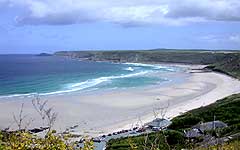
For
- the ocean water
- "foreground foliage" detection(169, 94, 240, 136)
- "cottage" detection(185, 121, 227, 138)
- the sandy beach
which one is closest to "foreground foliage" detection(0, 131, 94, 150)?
"cottage" detection(185, 121, 227, 138)

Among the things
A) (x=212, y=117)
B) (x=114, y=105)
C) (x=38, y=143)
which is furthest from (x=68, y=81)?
(x=38, y=143)

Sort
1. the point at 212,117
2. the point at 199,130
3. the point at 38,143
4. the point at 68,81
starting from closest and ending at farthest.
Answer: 1. the point at 38,143
2. the point at 199,130
3. the point at 212,117
4. the point at 68,81

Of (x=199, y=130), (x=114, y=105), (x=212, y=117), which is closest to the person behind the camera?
(x=199, y=130)

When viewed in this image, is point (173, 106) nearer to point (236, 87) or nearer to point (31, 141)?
point (236, 87)

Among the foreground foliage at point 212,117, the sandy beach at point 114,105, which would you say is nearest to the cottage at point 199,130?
the foreground foliage at point 212,117

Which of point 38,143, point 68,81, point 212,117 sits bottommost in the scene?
point 68,81

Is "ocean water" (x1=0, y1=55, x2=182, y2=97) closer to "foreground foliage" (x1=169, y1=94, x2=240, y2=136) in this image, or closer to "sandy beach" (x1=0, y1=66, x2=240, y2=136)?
"sandy beach" (x1=0, y1=66, x2=240, y2=136)

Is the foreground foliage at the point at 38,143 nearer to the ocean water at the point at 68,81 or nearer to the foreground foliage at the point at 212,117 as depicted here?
the foreground foliage at the point at 212,117

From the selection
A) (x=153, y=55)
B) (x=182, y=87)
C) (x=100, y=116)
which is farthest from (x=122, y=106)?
(x=153, y=55)

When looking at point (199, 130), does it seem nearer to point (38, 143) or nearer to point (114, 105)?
point (114, 105)
